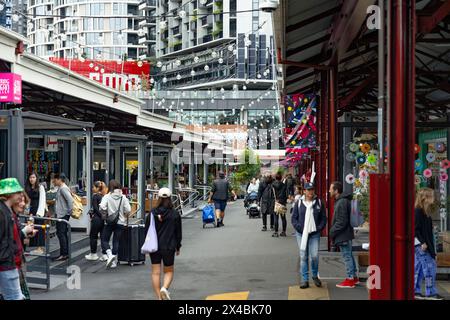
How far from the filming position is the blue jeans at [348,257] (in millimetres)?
10461

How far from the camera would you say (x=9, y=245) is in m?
6.91

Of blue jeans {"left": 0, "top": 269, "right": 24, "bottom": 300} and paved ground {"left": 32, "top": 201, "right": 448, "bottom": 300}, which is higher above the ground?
blue jeans {"left": 0, "top": 269, "right": 24, "bottom": 300}

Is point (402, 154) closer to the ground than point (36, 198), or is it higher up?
higher up

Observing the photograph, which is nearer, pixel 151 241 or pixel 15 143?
pixel 151 241

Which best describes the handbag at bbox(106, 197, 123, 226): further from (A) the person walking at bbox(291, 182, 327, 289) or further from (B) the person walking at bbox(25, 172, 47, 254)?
(A) the person walking at bbox(291, 182, 327, 289)

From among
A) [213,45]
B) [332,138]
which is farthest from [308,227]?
[213,45]

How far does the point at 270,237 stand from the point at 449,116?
5.90 meters

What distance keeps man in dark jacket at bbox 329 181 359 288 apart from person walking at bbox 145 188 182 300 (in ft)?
8.51

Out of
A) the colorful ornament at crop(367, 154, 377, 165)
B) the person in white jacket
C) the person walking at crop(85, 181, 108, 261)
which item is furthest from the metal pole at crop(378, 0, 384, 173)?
the colorful ornament at crop(367, 154, 377, 165)

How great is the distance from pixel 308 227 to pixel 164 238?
7.74 feet

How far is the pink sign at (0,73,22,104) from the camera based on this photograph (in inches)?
459

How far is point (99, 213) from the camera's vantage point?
43.9 feet

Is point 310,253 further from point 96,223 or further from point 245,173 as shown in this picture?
point 245,173
